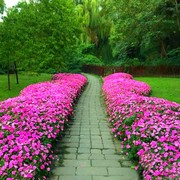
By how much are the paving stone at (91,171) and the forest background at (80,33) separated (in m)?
10.5

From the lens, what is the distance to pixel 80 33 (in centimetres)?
2006

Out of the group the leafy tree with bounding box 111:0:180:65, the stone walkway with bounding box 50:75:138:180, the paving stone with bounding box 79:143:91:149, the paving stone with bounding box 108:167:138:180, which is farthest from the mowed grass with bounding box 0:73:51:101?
the leafy tree with bounding box 111:0:180:65

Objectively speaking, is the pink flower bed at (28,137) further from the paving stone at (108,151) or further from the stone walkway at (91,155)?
the paving stone at (108,151)

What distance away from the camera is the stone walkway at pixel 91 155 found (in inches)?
153

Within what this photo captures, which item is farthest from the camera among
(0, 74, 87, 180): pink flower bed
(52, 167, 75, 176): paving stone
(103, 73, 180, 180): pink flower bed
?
(52, 167, 75, 176): paving stone

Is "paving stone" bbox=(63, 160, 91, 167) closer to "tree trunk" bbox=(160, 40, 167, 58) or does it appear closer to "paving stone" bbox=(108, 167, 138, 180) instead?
"paving stone" bbox=(108, 167, 138, 180)

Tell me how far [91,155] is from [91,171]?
0.70 metres

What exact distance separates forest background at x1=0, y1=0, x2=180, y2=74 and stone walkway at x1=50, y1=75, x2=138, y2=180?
8.15 meters

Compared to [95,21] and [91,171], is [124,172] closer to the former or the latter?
[91,171]

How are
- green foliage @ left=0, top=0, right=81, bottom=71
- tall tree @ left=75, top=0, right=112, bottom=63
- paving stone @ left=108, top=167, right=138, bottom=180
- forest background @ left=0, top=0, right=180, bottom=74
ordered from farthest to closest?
tall tree @ left=75, top=0, right=112, bottom=63 → forest background @ left=0, top=0, right=180, bottom=74 → green foliage @ left=0, top=0, right=81, bottom=71 → paving stone @ left=108, top=167, right=138, bottom=180

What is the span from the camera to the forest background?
1420cm

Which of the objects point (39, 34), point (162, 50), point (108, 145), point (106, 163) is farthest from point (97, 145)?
point (162, 50)

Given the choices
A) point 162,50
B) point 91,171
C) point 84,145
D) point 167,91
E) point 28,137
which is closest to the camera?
point 91,171

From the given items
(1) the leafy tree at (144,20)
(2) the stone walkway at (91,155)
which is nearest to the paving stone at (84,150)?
(2) the stone walkway at (91,155)
